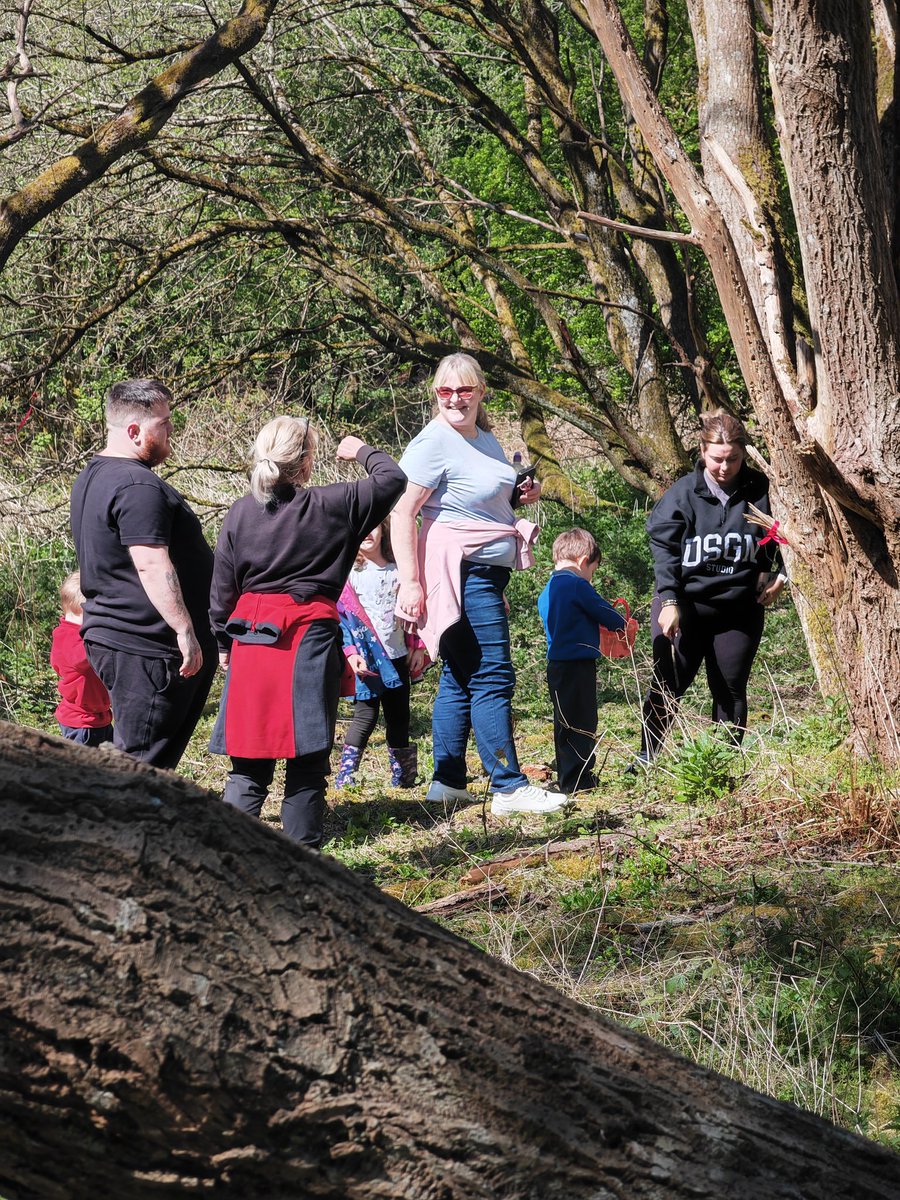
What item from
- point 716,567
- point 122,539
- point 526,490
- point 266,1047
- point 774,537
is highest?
point 526,490

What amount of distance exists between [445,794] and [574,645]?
40.1 inches

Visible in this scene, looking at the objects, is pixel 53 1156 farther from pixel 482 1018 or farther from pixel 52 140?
pixel 52 140

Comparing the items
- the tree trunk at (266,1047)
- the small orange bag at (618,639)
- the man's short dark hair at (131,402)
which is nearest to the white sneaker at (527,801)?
the small orange bag at (618,639)

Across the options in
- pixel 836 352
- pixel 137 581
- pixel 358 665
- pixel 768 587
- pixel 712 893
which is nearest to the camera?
Result: pixel 712 893

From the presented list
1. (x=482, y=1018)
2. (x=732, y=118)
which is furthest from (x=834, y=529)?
(x=482, y=1018)

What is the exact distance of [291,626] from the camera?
4738 mm

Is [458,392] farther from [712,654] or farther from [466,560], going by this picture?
[712,654]

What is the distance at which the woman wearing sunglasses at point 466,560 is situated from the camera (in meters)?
5.82

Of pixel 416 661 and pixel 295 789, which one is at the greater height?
pixel 416 661

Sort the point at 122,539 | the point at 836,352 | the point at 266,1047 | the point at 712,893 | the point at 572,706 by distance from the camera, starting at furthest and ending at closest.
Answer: the point at 572,706
the point at 836,352
the point at 122,539
the point at 712,893
the point at 266,1047

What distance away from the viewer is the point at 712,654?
21.2 ft


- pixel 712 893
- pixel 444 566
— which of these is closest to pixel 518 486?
→ pixel 444 566

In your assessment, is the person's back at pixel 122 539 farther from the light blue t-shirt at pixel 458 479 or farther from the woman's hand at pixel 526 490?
the woman's hand at pixel 526 490

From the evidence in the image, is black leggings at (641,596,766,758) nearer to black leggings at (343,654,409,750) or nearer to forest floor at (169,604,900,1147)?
forest floor at (169,604,900,1147)
